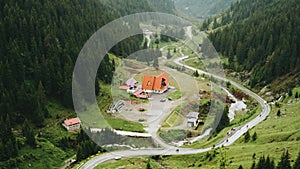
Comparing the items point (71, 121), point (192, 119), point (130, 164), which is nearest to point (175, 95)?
point (192, 119)

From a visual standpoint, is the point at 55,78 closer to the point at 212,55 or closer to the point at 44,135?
the point at 44,135

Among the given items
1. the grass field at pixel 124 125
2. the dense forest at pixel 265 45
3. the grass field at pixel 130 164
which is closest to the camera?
the grass field at pixel 130 164

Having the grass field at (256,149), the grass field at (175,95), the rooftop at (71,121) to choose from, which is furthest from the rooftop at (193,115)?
the rooftop at (71,121)

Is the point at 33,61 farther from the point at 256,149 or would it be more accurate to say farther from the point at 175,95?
the point at 256,149

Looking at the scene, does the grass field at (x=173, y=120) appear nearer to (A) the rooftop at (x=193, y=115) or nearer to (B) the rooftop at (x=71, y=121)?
(A) the rooftop at (x=193, y=115)

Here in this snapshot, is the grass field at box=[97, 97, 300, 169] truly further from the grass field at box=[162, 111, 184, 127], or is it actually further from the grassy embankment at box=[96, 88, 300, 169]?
the grass field at box=[162, 111, 184, 127]

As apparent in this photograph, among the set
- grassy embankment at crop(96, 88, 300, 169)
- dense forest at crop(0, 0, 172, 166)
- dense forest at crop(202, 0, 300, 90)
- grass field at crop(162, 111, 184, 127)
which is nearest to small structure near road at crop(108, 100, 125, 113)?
dense forest at crop(0, 0, 172, 166)
